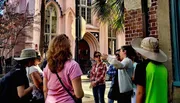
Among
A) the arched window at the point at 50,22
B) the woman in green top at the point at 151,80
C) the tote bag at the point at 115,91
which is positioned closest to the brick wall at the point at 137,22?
the tote bag at the point at 115,91

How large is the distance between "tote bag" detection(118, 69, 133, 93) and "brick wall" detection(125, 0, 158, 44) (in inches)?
39.0

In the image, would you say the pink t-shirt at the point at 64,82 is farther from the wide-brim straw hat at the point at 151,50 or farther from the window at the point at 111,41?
the window at the point at 111,41

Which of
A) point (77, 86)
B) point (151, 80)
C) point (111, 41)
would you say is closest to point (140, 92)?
point (151, 80)

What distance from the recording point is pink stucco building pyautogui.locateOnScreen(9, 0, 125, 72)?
25.5 metres

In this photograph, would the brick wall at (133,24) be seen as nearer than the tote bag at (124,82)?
No

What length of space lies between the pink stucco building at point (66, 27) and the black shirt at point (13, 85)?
20454 millimetres

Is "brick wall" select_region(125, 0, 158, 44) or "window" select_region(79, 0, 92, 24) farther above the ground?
"window" select_region(79, 0, 92, 24)

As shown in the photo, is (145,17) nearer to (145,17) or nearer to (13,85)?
(145,17)

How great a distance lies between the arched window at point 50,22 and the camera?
87.9ft

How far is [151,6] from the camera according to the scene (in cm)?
497

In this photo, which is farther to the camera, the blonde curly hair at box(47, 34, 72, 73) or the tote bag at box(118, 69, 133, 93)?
the tote bag at box(118, 69, 133, 93)

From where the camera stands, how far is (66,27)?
26.7 meters

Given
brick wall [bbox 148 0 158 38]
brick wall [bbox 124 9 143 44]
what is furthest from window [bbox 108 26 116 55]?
brick wall [bbox 148 0 158 38]

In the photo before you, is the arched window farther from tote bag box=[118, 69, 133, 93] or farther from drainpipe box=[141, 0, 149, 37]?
tote bag box=[118, 69, 133, 93]
